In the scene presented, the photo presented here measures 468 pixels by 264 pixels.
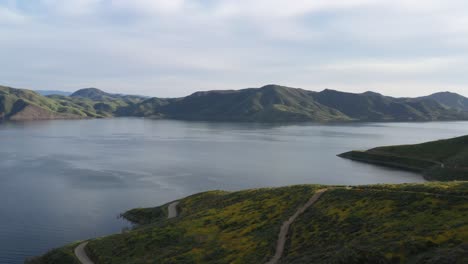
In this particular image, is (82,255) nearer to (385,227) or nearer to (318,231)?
(318,231)

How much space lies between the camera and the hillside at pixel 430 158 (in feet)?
454

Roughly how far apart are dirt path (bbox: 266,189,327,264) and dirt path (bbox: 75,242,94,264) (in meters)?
29.1

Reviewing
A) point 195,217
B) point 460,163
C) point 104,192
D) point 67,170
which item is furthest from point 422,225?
point 67,170

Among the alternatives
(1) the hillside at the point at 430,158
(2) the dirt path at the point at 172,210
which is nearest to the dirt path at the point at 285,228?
(2) the dirt path at the point at 172,210

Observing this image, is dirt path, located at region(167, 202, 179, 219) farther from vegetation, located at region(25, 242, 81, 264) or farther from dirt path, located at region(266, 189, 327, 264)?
dirt path, located at region(266, 189, 327, 264)

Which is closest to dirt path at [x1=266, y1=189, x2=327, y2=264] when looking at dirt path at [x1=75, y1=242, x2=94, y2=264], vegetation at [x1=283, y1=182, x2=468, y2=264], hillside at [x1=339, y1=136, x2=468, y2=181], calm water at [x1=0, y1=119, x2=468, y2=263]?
vegetation at [x1=283, y1=182, x2=468, y2=264]

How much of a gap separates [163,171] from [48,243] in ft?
275

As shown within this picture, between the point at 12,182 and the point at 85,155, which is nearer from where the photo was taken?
A: the point at 12,182

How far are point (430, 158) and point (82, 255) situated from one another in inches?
5768

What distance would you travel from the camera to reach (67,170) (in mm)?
151750

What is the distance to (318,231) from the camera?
1829 inches

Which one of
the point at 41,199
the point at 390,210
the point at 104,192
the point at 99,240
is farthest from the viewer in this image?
the point at 104,192

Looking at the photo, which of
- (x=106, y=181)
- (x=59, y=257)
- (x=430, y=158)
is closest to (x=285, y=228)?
(x=59, y=257)

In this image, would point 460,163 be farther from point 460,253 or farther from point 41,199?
point 41,199
